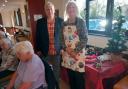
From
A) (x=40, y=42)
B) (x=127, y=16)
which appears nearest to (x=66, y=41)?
(x=40, y=42)

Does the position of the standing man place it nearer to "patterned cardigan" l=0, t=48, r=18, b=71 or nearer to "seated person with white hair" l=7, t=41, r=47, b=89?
"patterned cardigan" l=0, t=48, r=18, b=71

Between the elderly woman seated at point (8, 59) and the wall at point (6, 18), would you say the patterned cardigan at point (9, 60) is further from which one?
the wall at point (6, 18)

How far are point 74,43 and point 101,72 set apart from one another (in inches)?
18.8

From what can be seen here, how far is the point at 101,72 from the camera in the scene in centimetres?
179

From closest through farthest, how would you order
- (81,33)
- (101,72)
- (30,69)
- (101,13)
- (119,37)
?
(30,69)
(81,33)
(101,72)
(119,37)
(101,13)

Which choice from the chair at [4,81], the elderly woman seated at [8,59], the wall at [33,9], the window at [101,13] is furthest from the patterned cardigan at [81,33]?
the wall at [33,9]

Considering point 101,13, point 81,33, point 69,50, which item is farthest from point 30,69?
point 101,13

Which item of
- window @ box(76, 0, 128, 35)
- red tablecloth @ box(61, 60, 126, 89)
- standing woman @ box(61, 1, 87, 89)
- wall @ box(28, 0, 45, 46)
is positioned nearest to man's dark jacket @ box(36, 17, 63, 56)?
standing woman @ box(61, 1, 87, 89)

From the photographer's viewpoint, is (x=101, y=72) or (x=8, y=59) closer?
(x=101, y=72)

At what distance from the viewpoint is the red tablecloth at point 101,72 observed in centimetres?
182

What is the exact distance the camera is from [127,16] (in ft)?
7.00

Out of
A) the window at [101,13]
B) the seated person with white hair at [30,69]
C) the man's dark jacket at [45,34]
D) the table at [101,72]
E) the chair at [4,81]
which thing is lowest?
the chair at [4,81]

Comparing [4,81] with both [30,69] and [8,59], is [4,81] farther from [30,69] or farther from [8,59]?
[30,69]

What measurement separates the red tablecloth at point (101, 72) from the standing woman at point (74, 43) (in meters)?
0.11
